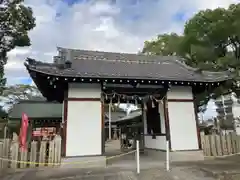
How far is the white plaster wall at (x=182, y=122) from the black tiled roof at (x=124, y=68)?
0.77 metres

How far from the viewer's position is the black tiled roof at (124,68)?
24.5ft

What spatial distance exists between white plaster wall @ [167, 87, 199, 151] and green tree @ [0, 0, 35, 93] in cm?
836

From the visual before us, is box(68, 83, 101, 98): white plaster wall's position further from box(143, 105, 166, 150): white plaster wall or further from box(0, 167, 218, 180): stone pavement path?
box(143, 105, 166, 150): white plaster wall

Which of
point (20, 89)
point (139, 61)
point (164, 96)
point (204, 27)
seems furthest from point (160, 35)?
point (20, 89)

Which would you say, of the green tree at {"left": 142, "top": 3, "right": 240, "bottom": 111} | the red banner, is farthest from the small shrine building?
the green tree at {"left": 142, "top": 3, "right": 240, "bottom": 111}

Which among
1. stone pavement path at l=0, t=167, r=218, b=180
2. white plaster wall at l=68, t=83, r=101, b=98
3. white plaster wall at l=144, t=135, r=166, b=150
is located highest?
white plaster wall at l=68, t=83, r=101, b=98

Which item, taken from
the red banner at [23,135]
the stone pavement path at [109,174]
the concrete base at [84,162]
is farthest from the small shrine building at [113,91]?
the red banner at [23,135]

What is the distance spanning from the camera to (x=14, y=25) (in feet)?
35.8

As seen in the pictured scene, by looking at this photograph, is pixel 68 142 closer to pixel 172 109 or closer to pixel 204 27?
pixel 172 109

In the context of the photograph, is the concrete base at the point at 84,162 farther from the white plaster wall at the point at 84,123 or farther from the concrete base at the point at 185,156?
the concrete base at the point at 185,156

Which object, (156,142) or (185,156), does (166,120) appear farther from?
(156,142)

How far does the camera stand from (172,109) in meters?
8.67

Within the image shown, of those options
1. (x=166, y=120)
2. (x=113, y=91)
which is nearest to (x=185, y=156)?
(x=166, y=120)

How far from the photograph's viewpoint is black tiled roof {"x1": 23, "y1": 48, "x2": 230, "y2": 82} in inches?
295
